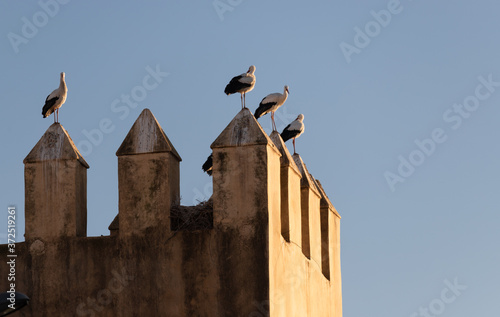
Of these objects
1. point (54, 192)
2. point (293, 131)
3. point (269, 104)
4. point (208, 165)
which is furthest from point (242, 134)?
point (293, 131)

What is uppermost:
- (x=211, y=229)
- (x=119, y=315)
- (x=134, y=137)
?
(x=134, y=137)

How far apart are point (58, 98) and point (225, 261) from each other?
3.80 meters

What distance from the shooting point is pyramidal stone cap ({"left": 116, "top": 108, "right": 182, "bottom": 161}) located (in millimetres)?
A: 14039

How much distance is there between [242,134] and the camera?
13922 millimetres

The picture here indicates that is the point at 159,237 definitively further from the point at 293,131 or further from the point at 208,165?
the point at 293,131

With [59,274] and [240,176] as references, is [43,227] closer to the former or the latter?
[59,274]

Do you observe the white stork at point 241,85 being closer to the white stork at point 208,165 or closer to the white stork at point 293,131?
the white stork at point 208,165

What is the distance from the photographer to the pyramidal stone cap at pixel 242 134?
13.8 meters

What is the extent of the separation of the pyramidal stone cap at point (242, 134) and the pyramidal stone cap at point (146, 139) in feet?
2.00

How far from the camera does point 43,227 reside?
14.1m

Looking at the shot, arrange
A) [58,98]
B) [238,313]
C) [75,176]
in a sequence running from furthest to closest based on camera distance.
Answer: [58,98], [75,176], [238,313]

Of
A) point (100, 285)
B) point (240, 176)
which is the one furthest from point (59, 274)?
point (240, 176)

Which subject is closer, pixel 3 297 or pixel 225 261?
pixel 3 297

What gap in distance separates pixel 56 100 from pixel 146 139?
226 cm
